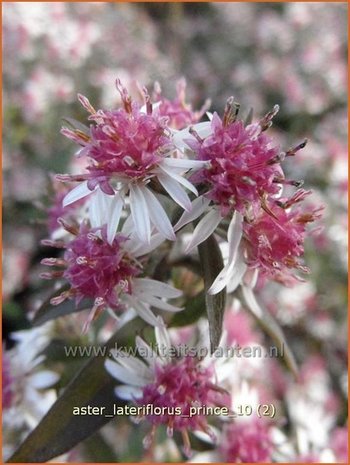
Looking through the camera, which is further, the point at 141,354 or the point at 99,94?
the point at 99,94

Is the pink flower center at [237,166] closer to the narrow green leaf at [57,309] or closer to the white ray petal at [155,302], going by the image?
the white ray petal at [155,302]

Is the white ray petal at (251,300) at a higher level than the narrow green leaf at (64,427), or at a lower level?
higher

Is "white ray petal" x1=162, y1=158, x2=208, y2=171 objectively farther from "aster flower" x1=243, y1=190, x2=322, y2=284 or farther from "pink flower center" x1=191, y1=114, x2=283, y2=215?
"aster flower" x1=243, y1=190, x2=322, y2=284

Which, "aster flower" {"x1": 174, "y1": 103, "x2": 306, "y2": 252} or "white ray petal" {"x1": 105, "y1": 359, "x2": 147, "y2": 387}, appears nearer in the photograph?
Answer: "aster flower" {"x1": 174, "y1": 103, "x2": 306, "y2": 252}

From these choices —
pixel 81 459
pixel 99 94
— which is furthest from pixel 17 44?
pixel 81 459

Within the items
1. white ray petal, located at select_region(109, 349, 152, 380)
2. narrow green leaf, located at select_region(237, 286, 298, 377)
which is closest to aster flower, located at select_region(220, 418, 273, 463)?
narrow green leaf, located at select_region(237, 286, 298, 377)

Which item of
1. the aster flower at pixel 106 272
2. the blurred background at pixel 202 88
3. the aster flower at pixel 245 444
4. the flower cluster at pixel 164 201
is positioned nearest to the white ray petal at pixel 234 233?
the flower cluster at pixel 164 201

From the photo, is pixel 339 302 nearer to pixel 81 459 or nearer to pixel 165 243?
pixel 81 459
